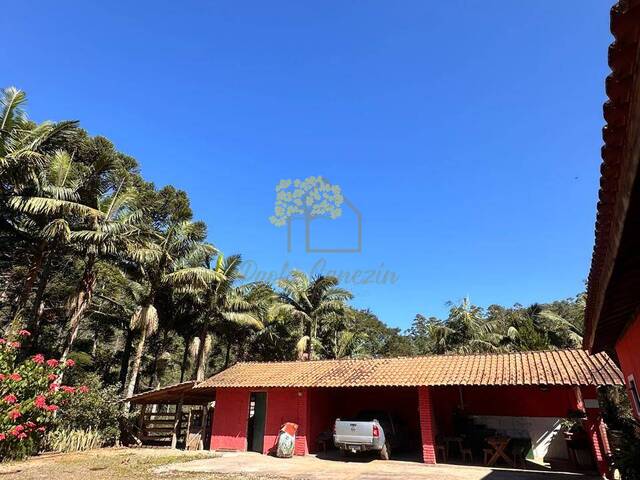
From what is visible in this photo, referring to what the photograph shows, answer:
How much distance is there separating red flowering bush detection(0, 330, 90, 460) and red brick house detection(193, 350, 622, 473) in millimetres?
5545

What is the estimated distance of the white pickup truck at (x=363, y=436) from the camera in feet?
42.8

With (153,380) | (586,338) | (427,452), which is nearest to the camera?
(586,338)

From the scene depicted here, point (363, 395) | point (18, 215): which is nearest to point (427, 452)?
point (363, 395)

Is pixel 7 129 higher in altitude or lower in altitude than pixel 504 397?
higher

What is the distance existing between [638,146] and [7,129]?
1757cm

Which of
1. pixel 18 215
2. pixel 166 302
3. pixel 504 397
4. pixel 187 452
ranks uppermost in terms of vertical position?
pixel 18 215

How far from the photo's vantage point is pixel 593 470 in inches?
432

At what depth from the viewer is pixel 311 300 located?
88.9 feet

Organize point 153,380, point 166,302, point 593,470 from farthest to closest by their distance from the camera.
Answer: point 153,380, point 166,302, point 593,470

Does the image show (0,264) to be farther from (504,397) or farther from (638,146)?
(638,146)

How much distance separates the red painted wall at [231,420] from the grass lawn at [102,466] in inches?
45.8

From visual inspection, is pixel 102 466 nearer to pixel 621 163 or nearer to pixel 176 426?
pixel 176 426

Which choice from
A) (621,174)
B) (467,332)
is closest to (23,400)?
(621,174)

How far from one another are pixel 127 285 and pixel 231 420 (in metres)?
12.1
